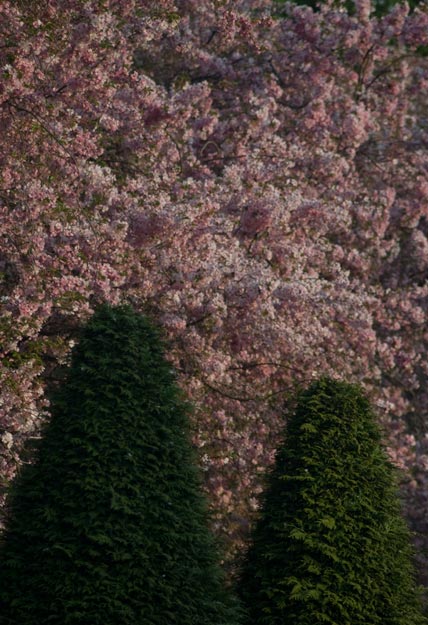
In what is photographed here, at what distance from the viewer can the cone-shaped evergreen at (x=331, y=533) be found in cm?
732

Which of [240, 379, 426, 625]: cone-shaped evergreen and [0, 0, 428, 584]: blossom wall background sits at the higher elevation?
[0, 0, 428, 584]: blossom wall background

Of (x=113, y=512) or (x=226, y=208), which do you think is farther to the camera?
(x=226, y=208)

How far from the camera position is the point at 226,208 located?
1081 cm

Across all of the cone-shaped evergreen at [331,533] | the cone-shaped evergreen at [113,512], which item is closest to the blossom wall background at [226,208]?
the cone-shaped evergreen at [113,512]

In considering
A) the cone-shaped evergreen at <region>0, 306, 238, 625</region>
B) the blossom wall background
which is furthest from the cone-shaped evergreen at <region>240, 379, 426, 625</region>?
the blossom wall background

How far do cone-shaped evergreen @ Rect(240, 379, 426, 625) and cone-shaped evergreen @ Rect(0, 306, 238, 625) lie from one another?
483 millimetres

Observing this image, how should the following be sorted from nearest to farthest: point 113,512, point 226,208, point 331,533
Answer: point 113,512 < point 331,533 < point 226,208

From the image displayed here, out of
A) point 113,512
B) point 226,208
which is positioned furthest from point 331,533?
point 226,208

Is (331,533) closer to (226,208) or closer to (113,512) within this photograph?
(113,512)

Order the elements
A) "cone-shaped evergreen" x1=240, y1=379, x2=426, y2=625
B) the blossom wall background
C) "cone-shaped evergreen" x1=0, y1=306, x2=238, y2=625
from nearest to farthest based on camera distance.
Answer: "cone-shaped evergreen" x1=0, y1=306, x2=238, y2=625
"cone-shaped evergreen" x1=240, y1=379, x2=426, y2=625
the blossom wall background

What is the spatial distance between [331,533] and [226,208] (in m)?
4.16

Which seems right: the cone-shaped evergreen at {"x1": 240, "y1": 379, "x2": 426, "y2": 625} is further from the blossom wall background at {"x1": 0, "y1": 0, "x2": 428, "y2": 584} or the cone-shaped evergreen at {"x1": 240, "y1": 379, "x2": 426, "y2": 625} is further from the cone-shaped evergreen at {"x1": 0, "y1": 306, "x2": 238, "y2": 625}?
the blossom wall background at {"x1": 0, "y1": 0, "x2": 428, "y2": 584}

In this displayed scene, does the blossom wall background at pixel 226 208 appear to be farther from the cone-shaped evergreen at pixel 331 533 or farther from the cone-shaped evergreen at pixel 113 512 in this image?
the cone-shaped evergreen at pixel 331 533

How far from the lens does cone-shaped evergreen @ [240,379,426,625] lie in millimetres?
7324
